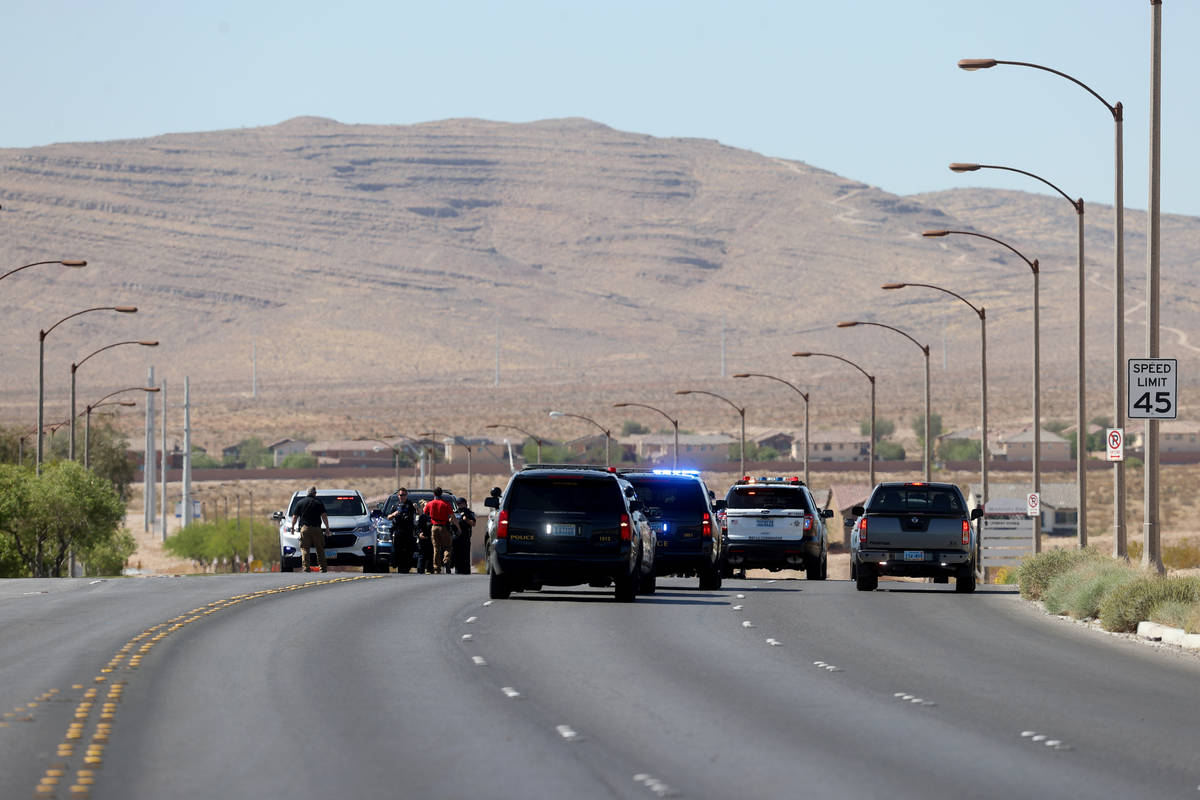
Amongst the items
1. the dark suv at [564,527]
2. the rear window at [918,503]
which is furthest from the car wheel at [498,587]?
the rear window at [918,503]

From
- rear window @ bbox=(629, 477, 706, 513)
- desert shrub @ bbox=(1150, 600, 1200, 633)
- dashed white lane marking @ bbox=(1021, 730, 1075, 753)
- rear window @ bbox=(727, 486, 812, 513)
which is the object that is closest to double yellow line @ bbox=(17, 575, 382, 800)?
dashed white lane marking @ bbox=(1021, 730, 1075, 753)

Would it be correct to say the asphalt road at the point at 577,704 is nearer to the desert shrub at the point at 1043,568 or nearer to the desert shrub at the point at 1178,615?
the desert shrub at the point at 1178,615

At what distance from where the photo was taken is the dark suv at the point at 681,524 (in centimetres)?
3428

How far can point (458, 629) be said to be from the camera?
23688 millimetres

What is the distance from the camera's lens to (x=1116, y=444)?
33000mm

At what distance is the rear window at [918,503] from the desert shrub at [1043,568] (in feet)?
5.10

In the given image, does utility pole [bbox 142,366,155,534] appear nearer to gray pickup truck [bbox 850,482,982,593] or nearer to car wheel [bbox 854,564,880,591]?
car wheel [bbox 854,564,880,591]

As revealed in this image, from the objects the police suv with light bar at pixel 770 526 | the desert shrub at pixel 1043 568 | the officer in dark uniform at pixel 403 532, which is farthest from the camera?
the officer in dark uniform at pixel 403 532

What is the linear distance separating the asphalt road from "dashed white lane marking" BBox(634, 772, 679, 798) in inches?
1.5

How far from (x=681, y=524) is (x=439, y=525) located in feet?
26.5

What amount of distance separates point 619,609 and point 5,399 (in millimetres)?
172601

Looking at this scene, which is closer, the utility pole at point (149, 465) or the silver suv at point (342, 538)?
the silver suv at point (342, 538)

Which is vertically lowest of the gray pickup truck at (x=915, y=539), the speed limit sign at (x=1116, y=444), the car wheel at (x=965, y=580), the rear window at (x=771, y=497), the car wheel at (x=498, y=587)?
the car wheel at (x=965, y=580)

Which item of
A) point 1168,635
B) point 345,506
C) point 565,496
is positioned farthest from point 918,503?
point 345,506
